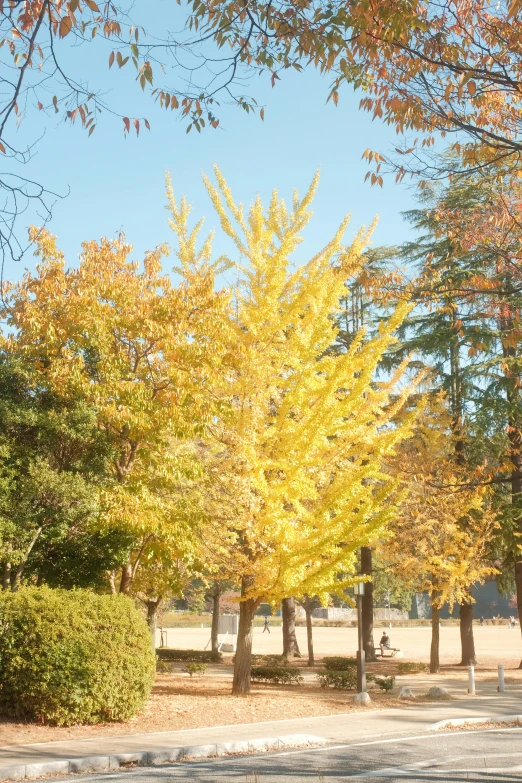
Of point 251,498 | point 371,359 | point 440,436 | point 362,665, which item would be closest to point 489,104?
point 371,359

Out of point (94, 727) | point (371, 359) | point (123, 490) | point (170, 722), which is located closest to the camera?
point (94, 727)

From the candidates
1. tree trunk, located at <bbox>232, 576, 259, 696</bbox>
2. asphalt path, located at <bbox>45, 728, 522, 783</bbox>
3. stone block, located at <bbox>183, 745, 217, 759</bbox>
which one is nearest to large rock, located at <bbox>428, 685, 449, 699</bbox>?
tree trunk, located at <bbox>232, 576, 259, 696</bbox>

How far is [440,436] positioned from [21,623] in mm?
16955

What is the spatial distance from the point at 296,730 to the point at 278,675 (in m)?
8.36

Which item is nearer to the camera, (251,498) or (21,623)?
(21,623)

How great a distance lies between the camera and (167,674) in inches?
885

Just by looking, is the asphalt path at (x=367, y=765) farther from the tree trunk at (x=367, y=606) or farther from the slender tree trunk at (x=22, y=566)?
the tree trunk at (x=367, y=606)

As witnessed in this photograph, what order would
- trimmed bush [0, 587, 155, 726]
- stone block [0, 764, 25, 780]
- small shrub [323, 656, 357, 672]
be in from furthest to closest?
small shrub [323, 656, 357, 672], trimmed bush [0, 587, 155, 726], stone block [0, 764, 25, 780]

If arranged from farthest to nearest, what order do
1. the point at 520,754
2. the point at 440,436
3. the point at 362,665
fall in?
the point at 440,436 < the point at 362,665 < the point at 520,754

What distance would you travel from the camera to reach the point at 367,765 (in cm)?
884

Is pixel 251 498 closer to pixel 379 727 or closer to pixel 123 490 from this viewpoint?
pixel 123 490

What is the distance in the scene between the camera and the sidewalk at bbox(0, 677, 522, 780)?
30.5 feet

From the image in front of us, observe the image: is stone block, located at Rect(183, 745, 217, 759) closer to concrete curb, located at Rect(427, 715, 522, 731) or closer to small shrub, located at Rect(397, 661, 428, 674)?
concrete curb, located at Rect(427, 715, 522, 731)

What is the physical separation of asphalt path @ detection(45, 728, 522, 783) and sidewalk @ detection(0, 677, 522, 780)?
81cm
